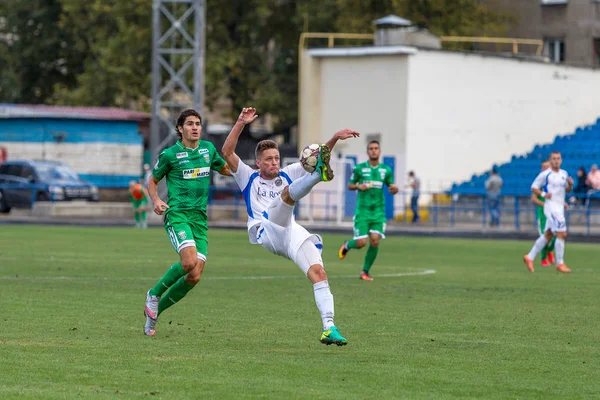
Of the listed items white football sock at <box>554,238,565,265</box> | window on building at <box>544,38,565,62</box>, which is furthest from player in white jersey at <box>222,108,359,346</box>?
window on building at <box>544,38,565,62</box>

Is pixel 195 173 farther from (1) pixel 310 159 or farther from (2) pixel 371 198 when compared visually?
(2) pixel 371 198

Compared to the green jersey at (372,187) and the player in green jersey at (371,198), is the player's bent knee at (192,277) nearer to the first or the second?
the player in green jersey at (371,198)

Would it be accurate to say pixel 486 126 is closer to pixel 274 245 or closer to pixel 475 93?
pixel 475 93

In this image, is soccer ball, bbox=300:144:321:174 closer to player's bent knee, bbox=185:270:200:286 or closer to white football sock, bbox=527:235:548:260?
player's bent knee, bbox=185:270:200:286

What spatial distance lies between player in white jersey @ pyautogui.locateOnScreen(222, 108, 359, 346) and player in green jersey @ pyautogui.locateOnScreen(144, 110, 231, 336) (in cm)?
35

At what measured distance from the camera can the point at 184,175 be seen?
1194 centimetres

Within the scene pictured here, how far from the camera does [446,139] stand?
46938 millimetres

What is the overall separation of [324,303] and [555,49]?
4972 cm

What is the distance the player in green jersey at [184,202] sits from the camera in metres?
11.8

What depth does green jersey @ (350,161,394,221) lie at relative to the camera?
19.9 meters

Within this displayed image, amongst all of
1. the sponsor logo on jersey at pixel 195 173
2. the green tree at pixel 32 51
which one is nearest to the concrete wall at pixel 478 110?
the green tree at pixel 32 51

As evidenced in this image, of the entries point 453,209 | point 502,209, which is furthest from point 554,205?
point 502,209

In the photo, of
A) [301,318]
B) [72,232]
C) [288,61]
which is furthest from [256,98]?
[301,318]

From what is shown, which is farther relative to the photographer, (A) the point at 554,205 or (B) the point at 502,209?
(B) the point at 502,209
